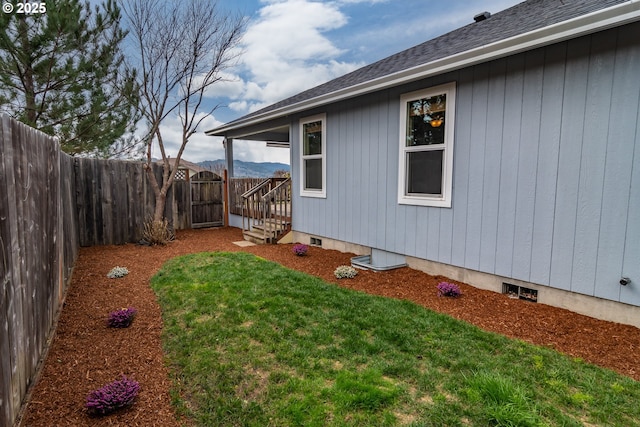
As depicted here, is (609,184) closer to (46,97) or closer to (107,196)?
(107,196)

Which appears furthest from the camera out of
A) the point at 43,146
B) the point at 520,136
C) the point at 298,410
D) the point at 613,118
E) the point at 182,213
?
the point at 182,213

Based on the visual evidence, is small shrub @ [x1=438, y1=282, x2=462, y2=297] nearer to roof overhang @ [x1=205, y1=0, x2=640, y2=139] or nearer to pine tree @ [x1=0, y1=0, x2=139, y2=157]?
roof overhang @ [x1=205, y1=0, x2=640, y2=139]

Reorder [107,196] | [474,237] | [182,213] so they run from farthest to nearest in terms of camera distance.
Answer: [182,213]
[107,196]
[474,237]

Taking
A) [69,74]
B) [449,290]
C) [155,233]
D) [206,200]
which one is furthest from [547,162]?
[69,74]

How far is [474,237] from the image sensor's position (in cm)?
433

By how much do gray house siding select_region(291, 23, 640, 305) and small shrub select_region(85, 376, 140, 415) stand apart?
3939mm

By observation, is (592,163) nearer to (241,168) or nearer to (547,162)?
(547,162)

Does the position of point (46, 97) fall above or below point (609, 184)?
above

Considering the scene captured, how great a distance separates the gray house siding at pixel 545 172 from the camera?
10.4 ft

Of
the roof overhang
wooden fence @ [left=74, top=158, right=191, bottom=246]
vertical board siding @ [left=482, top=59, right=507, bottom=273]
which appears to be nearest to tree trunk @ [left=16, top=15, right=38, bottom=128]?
wooden fence @ [left=74, top=158, right=191, bottom=246]

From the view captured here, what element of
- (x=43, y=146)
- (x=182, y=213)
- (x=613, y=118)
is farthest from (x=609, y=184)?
(x=182, y=213)

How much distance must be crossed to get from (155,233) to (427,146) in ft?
19.8

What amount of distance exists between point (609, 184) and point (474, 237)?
1480 mm

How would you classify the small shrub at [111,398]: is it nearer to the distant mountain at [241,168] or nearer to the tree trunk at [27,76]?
the distant mountain at [241,168]
